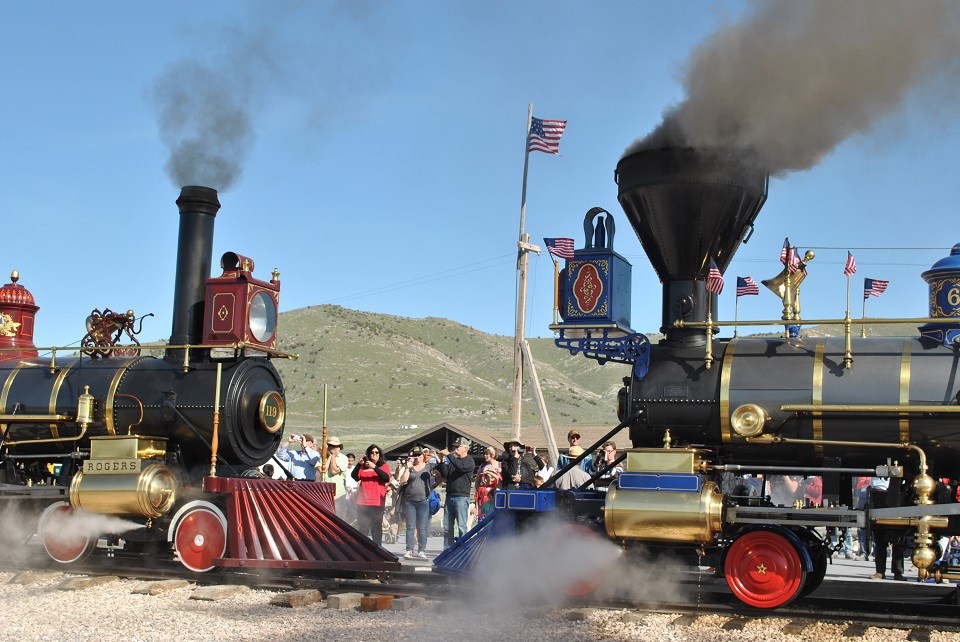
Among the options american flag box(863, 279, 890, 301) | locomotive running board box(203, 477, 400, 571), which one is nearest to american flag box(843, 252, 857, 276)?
american flag box(863, 279, 890, 301)

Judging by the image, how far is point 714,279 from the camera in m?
9.62

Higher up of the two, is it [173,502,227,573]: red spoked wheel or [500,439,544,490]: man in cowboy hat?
[500,439,544,490]: man in cowboy hat

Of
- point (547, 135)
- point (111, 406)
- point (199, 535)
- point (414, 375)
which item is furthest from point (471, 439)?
point (414, 375)

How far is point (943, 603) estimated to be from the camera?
9000 millimetres

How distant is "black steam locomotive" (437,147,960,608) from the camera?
8.63m

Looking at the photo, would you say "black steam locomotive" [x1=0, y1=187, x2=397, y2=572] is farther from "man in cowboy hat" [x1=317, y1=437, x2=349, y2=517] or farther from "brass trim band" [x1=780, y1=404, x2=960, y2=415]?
"brass trim band" [x1=780, y1=404, x2=960, y2=415]

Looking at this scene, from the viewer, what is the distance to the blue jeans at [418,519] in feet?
50.1

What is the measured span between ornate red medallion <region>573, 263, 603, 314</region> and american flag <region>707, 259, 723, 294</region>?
3.26 ft

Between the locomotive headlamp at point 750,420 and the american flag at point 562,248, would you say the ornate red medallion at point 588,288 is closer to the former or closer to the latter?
the american flag at point 562,248

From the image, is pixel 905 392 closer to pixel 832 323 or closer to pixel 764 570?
pixel 832 323

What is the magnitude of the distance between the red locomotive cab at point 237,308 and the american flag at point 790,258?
5.64 metres

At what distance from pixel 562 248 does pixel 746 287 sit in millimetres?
1848

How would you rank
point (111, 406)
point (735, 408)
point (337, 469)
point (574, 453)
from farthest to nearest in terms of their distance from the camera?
point (337, 469), point (574, 453), point (111, 406), point (735, 408)

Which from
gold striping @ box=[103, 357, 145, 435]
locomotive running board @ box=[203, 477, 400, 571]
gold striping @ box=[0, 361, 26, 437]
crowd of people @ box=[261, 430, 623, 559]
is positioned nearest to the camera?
locomotive running board @ box=[203, 477, 400, 571]
